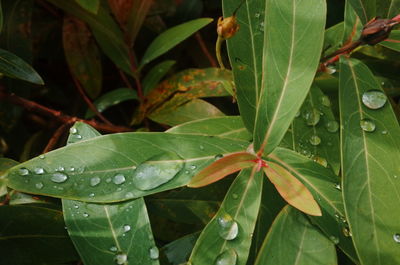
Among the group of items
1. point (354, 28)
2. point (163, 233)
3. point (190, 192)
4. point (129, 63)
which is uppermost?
point (354, 28)

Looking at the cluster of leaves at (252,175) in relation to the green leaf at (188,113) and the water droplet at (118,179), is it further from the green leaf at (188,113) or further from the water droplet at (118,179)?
the green leaf at (188,113)

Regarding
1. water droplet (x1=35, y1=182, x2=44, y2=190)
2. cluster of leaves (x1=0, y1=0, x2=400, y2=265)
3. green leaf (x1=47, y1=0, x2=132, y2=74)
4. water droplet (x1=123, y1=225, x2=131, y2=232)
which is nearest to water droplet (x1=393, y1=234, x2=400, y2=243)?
cluster of leaves (x1=0, y1=0, x2=400, y2=265)

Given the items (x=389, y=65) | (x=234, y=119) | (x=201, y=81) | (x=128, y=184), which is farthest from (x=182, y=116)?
(x=389, y=65)

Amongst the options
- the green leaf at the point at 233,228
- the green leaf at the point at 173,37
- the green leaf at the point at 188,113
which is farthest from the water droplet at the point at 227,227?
the green leaf at the point at 173,37

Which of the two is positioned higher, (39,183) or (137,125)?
(39,183)

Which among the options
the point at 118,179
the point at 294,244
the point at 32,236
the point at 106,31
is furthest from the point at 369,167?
the point at 106,31

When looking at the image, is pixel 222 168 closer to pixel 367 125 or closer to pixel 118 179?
pixel 118 179

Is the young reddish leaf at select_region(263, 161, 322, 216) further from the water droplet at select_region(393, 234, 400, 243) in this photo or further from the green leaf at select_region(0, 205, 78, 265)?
the green leaf at select_region(0, 205, 78, 265)

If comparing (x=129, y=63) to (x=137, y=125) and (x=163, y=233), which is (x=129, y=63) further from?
(x=163, y=233)
